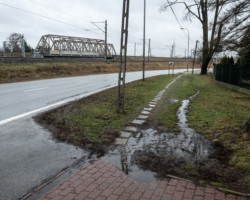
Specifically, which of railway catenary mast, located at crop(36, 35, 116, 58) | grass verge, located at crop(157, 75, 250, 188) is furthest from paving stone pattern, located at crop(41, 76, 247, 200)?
railway catenary mast, located at crop(36, 35, 116, 58)

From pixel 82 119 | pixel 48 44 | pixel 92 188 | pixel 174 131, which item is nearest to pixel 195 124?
pixel 174 131

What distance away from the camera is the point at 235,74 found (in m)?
16.9

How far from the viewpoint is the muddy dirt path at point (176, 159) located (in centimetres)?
369

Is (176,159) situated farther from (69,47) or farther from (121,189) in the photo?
(69,47)

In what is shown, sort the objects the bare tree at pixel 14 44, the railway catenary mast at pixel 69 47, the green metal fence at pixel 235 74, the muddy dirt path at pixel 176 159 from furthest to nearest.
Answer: the bare tree at pixel 14 44, the railway catenary mast at pixel 69 47, the green metal fence at pixel 235 74, the muddy dirt path at pixel 176 159

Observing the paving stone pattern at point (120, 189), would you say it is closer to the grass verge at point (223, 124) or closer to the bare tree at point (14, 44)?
the grass verge at point (223, 124)

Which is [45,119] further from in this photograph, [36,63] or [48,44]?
[48,44]

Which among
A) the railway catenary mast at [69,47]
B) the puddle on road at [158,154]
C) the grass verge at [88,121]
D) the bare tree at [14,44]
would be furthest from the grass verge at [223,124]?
the bare tree at [14,44]

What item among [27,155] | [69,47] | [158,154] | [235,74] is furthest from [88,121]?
[69,47]

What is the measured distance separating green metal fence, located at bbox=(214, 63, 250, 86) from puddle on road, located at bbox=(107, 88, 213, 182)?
1060 cm

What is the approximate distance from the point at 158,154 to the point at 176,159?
0.41 meters

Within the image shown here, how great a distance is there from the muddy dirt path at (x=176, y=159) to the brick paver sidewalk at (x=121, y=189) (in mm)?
223

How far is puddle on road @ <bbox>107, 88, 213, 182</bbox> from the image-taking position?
12.9 ft

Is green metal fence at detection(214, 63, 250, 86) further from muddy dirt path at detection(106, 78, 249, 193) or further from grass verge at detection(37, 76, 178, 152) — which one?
muddy dirt path at detection(106, 78, 249, 193)
